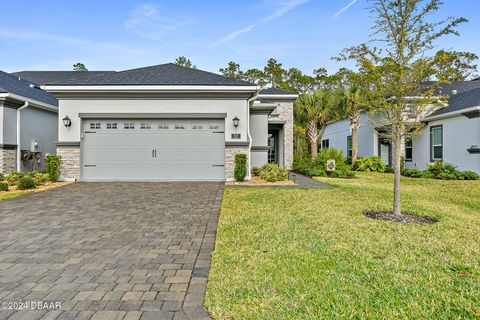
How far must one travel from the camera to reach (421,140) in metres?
16.1

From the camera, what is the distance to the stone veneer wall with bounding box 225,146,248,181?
11141 millimetres

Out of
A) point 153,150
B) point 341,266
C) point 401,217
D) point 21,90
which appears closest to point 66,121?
point 153,150

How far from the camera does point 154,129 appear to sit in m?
11.2

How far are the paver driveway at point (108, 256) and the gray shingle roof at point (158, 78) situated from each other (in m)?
5.35

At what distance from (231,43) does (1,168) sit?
1319 cm

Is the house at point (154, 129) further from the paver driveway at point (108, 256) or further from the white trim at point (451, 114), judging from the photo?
the white trim at point (451, 114)

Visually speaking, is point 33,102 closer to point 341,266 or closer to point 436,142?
point 341,266

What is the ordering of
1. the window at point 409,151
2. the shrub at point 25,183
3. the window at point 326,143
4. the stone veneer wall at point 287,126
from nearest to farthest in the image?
1. the shrub at point 25,183
2. the window at point 409,151
3. the stone veneer wall at point 287,126
4. the window at point 326,143

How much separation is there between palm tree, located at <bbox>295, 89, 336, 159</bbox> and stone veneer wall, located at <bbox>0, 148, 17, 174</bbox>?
14.2m

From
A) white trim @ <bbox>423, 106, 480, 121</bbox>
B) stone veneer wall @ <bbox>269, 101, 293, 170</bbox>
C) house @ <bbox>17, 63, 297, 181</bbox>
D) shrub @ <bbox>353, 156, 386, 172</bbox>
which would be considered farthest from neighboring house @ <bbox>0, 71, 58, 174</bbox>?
white trim @ <bbox>423, 106, 480, 121</bbox>

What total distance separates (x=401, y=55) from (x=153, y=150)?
858 cm

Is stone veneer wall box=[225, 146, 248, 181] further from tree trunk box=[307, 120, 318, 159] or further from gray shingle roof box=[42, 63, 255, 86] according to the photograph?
tree trunk box=[307, 120, 318, 159]

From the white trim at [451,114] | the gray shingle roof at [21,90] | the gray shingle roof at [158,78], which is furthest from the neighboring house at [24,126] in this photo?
the white trim at [451,114]

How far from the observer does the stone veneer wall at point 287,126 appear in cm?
1750
